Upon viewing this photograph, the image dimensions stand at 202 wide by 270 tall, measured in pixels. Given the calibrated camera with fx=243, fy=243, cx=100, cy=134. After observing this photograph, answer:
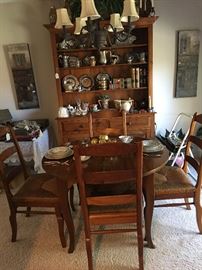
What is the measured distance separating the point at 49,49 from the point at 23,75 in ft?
1.79

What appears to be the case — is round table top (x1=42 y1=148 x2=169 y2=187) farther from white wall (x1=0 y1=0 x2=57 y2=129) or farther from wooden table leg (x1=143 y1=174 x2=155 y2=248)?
white wall (x1=0 y1=0 x2=57 y2=129)

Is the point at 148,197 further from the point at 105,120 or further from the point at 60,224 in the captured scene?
the point at 105,120

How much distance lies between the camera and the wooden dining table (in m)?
1.70

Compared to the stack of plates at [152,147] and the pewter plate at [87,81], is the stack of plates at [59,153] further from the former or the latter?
the pewter plate at [87,81]

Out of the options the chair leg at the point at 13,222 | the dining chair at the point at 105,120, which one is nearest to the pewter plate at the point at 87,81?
the dining chair at the point at 105,120

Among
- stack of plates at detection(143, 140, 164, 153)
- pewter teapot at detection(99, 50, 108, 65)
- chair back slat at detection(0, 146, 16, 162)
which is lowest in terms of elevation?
stack of plates at detection(143, 140, 164, 153)

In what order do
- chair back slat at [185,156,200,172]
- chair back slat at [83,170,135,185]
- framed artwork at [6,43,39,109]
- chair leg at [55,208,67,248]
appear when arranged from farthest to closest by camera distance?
framed artwork at [6,43,39,109] → chair back slat at [185,156,200,172] → chair leg at [55,208,67,248] → chair back slat at [83,170,135,185]

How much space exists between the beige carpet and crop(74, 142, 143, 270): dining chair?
187 millimetres

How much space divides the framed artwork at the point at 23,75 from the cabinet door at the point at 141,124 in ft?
4.86

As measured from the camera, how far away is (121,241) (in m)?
2.05

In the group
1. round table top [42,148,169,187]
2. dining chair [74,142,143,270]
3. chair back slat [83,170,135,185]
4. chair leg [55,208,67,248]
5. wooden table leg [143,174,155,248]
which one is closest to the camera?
dining chair [74,142,143,270]

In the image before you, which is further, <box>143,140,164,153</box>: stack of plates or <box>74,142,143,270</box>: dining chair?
<box>143,140,164,153</box>: stack of plates

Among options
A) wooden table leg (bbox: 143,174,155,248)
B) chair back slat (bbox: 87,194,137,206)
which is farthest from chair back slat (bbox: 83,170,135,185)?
wooden table leg (bbox: 143,174,155,248)

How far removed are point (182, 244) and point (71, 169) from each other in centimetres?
111
